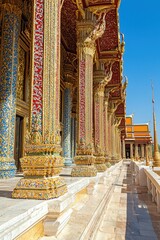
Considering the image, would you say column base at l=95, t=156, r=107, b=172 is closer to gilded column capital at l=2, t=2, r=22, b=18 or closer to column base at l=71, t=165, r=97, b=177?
column base at l=71, t=165, r=97, b=177

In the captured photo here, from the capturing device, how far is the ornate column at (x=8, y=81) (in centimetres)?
594

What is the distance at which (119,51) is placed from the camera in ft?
34.4

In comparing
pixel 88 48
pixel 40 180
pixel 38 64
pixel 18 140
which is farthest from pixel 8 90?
pixel 40 180

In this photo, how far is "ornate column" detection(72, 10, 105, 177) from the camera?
634 cm

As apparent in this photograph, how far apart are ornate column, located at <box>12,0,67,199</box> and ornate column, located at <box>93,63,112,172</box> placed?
522 centimetres

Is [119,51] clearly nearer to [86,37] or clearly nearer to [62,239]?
[86,37]

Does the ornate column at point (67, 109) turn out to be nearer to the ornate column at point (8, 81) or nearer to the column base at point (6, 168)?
the ornate column at point (8, 81)

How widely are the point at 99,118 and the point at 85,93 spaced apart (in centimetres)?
278

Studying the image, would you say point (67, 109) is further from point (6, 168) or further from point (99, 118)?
point (6, 168)

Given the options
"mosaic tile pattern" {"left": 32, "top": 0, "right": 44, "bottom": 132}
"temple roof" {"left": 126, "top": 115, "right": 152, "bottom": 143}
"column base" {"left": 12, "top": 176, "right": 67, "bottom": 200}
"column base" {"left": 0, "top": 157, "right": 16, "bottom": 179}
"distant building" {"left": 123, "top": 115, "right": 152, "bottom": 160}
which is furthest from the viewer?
"temple roof" {"left": 126, "top": 115, "right": 152, "bottom": 143}

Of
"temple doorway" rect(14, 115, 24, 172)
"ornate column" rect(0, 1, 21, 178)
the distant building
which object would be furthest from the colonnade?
the distant building

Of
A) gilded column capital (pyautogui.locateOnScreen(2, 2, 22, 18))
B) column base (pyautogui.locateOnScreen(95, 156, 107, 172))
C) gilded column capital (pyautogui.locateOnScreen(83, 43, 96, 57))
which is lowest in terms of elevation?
column base (pyautogui.locateOnScreen(95, 156, 107, 172))

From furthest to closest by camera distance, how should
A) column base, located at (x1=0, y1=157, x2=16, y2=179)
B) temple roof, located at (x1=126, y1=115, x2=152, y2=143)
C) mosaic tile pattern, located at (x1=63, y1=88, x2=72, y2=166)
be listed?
temple roof, located at (x1=126, y1=115, x2=152, y2=143), mosaic tile pattern, located at (x1=63, y1=88, x2=72, y2=166), column base, located at (x1=0, y1=157, x2=16, y2=179)

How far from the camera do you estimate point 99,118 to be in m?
9.58
